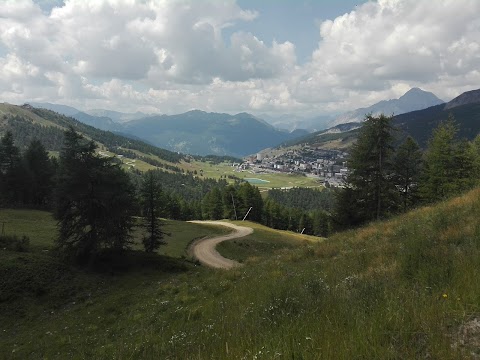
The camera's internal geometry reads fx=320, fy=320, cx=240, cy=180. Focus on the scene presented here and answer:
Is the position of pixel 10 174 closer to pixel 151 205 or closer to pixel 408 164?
pixel 151 205

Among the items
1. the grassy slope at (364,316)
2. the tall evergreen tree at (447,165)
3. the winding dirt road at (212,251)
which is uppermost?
the tall evergreen tree at (447,165)

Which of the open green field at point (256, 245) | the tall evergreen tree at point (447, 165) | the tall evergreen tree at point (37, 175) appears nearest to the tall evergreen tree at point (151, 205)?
the open green field at point (256, 245)

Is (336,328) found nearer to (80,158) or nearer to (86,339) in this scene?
(86,339)

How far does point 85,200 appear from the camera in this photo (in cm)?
3228

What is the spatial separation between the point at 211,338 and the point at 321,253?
12.3 metres

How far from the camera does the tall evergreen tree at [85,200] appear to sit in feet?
105

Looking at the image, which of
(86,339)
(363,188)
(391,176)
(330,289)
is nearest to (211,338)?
(330,289)

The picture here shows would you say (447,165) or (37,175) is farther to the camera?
(37,175)

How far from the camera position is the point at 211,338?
6332 mm

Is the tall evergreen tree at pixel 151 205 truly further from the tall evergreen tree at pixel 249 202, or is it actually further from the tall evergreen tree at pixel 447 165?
the tall evergreen tree at pixel 249 202

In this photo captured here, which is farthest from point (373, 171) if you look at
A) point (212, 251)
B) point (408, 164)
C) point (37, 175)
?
point (37, 175)

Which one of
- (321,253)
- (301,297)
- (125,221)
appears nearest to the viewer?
(301,297)

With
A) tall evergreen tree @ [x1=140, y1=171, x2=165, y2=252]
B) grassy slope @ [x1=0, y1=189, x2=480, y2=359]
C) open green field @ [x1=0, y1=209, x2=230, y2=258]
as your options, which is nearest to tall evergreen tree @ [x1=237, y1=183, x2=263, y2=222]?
open green field @ [x1=0, y1=209, x2=230, y2=258]

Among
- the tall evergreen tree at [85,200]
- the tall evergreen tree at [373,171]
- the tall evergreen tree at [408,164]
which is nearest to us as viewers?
the tall evergreen tree at [85,200]
